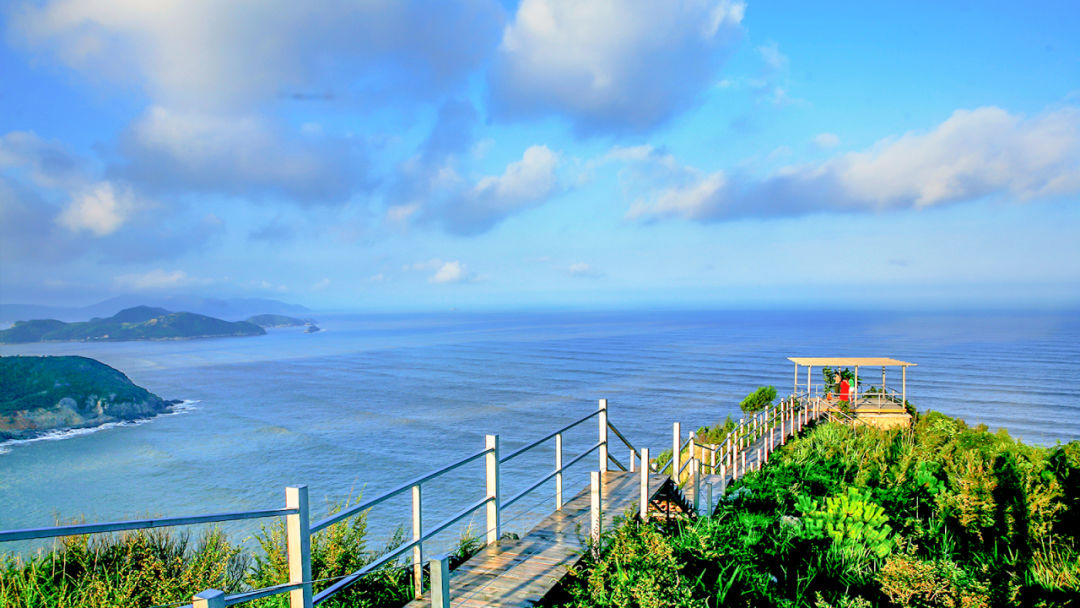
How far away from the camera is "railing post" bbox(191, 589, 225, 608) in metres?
2.40

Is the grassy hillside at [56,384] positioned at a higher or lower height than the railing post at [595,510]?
lower

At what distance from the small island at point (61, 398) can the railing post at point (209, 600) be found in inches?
→ 2762

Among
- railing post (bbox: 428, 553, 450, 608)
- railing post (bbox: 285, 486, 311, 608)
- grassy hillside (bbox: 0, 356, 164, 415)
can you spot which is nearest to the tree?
railing post (bbox: 428, 553, 450, 608)

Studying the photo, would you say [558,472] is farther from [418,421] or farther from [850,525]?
[418,421]

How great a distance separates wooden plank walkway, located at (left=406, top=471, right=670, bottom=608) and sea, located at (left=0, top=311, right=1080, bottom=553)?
1.64m

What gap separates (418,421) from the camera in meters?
48.2

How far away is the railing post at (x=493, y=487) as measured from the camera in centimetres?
596

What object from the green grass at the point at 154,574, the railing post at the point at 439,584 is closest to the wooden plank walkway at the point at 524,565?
the green grass at the point at 154,574

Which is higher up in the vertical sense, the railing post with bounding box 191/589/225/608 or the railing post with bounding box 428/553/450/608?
the railing post with bounding box 191/589/225/608

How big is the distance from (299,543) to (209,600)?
1.14m

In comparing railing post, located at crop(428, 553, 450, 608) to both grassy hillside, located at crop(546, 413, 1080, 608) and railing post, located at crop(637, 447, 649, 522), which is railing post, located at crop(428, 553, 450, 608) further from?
railing post, located at crop(637, 447, 649, 522)

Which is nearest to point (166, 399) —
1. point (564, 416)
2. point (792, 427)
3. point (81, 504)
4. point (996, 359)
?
point (81, 504)

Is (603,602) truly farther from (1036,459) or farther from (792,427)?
(792,427)

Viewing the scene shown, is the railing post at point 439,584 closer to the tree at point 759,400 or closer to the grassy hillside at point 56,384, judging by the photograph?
the tree at point 759,400
